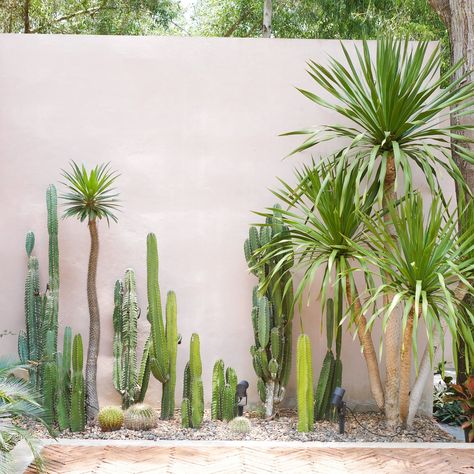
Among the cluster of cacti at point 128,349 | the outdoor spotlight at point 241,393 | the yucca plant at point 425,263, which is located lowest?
the outdoor spotlight at point 241,393

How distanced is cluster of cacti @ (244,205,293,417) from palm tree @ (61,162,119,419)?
1139 mm

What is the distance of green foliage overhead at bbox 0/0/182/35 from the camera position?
14.0 m

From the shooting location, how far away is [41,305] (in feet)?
18.2

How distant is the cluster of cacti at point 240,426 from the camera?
17.0 feet

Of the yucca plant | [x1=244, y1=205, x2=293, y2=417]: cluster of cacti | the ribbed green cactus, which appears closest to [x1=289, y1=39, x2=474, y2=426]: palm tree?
the yucca plant

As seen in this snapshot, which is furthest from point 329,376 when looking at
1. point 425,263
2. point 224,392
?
point 425,263

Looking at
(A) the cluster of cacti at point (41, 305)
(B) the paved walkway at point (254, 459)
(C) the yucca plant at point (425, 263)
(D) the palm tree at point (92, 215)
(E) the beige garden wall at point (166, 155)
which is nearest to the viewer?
(B) the paved walkway at point (254, 459)

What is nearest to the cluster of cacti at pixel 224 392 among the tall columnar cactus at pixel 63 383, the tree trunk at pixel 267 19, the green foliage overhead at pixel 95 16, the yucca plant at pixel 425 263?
the tall columnar cactus at pixel 63 383

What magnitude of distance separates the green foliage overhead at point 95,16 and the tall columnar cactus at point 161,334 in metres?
9.59

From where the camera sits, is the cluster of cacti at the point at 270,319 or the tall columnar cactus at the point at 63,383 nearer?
the tall columnar cactus at the point at 63,383

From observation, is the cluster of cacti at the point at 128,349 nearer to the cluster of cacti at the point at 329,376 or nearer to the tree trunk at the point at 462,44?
the cluster of cacti at the point at 329,376

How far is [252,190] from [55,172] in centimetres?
158

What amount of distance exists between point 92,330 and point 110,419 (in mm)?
739

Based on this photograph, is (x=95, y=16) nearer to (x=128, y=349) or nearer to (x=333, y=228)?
(x=128, y=349)
